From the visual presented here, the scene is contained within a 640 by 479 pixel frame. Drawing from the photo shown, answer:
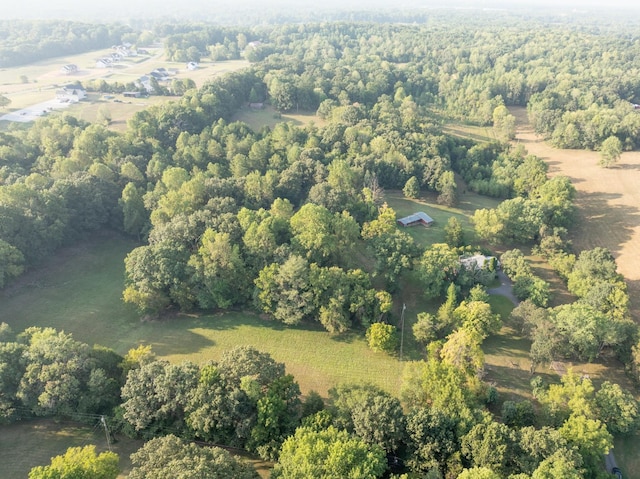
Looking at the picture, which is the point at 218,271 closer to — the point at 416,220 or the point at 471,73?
the point at 416,220

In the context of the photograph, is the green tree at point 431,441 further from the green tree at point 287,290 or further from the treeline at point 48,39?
the treeline at point 48,39

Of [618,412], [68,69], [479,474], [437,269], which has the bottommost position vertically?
[618,412]

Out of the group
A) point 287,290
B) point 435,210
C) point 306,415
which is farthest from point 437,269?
point 435,210

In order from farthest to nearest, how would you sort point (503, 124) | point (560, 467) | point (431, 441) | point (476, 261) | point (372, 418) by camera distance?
point (503, 124) → point (476, 261) → point (372, 418) → point (431, 441) → point (560, 467)

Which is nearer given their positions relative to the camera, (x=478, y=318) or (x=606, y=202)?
(x=478, y=318)

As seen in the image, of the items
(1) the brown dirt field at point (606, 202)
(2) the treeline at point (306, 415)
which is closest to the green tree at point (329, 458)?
(2) the treeline at point (306, 415)

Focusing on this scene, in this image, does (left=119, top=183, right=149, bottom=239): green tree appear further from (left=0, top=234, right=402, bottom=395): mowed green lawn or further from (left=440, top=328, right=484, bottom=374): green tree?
(left=440, top=328, right=484, bottom=374): green tree
